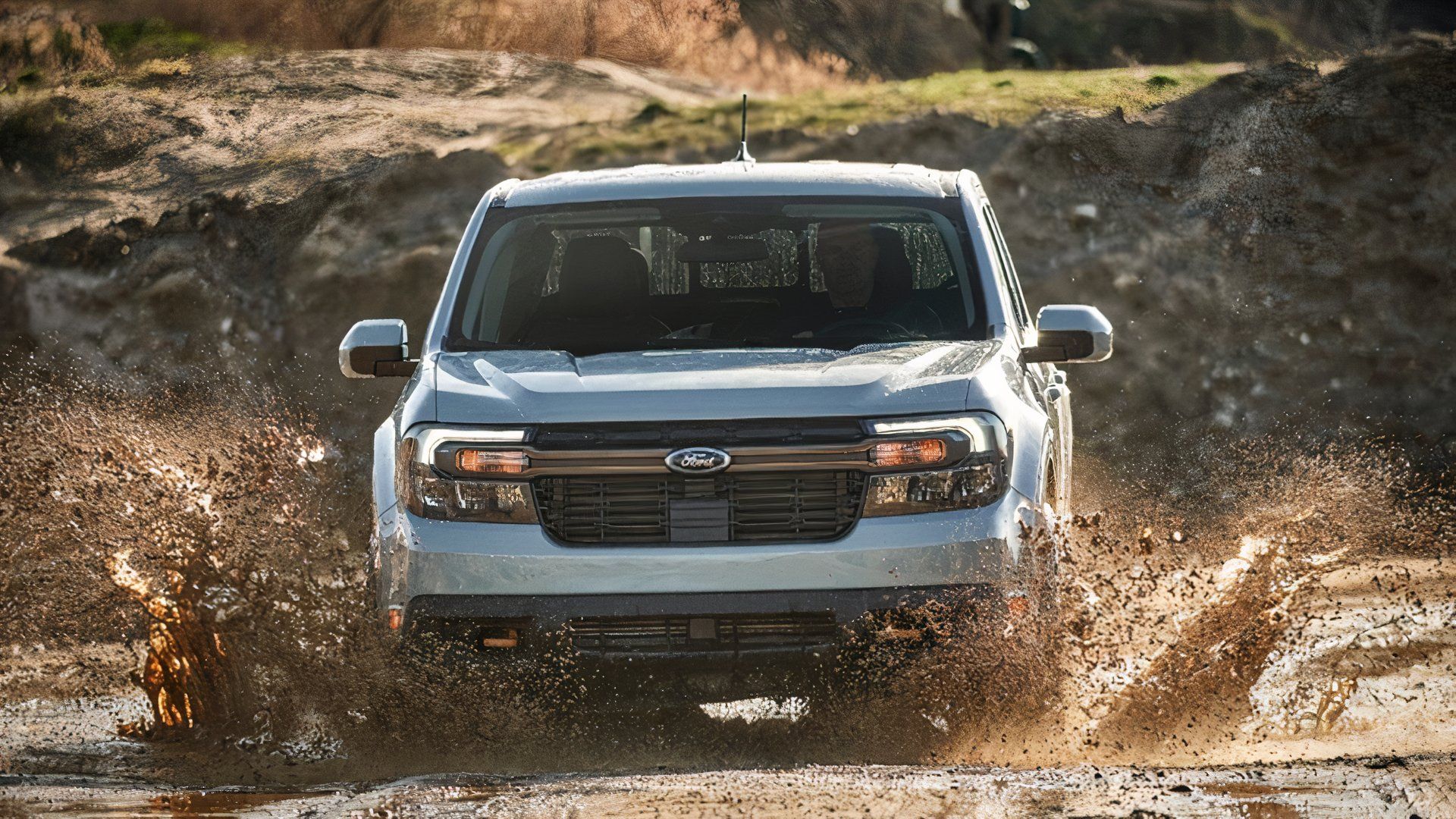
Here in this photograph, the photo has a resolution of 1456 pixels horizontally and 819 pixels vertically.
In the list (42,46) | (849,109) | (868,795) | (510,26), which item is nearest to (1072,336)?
(868,795)

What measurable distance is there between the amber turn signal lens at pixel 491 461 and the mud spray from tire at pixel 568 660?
522 millimetres

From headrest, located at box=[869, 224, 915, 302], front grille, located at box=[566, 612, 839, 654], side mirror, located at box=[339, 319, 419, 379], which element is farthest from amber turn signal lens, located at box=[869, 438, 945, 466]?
side mirror, located at box=[339, 319, 419, 379]

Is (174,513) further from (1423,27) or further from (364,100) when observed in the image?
(1423,27)

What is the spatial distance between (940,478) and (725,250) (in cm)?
170

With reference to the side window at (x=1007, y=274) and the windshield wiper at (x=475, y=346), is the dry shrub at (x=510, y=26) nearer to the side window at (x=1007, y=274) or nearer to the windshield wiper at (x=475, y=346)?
the side window at (x=1007, y=274)

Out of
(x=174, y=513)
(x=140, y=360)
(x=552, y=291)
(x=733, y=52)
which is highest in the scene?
(x=552, y=291)

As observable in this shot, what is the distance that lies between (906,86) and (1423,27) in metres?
5.59

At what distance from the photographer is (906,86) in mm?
22984

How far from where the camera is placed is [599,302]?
6.66 metres

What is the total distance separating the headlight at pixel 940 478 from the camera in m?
5.42

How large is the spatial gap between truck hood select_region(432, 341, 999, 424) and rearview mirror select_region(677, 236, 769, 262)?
2.92 feet

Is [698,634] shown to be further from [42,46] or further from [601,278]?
[42,46]

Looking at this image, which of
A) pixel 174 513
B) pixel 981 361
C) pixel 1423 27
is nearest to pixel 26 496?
pixel 174 513

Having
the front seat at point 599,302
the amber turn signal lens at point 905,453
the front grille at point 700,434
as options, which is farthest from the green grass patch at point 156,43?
the amber turn signal lens at point 905,453
